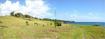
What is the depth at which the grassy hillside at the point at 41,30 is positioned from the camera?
15.3 ft

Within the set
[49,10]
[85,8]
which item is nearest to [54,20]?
[49,10]

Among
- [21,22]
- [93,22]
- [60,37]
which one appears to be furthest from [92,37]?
[21,22]

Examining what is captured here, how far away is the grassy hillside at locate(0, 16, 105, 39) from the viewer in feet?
15.3

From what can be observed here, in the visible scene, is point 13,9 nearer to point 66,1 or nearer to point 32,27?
point 32,27

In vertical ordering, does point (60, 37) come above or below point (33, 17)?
below

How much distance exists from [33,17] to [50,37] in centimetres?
46

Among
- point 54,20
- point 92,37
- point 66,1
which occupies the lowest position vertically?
point 92,37

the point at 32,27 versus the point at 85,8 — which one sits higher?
the point at 85,8

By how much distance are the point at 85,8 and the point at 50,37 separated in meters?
0.77

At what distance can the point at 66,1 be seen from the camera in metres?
4.73

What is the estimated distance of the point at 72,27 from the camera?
4.75 meters

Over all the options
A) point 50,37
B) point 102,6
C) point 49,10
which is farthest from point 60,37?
point 102,6

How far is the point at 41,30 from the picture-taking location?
4766mm

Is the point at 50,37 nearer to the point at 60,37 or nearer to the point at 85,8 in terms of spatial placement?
the point at 60,37
